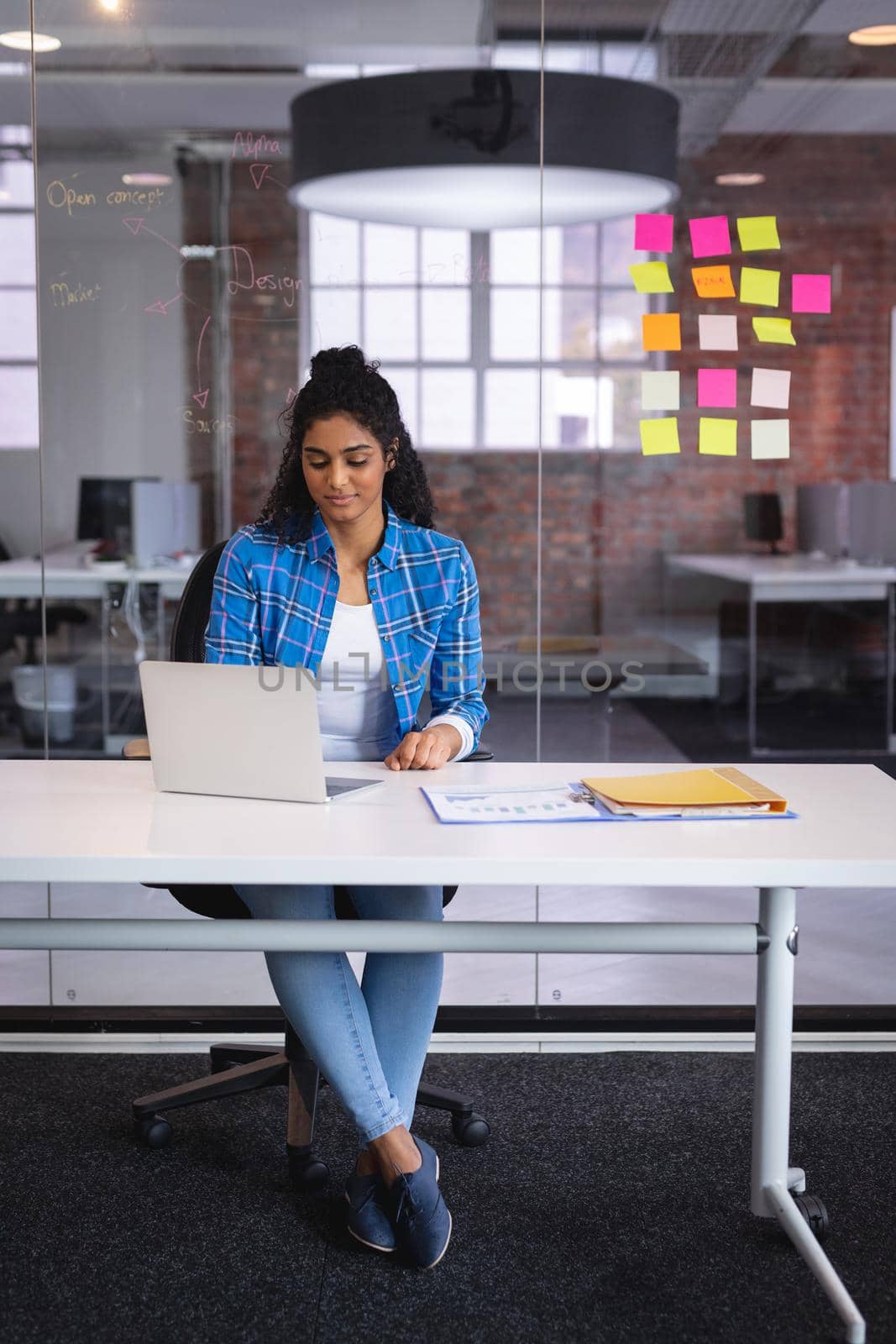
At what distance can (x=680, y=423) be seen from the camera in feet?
10.1

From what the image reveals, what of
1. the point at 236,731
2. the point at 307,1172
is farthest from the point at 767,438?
the point at 307,1172

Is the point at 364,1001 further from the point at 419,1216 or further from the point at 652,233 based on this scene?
the point at 652,233

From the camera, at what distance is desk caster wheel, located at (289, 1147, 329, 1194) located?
2.24 metres

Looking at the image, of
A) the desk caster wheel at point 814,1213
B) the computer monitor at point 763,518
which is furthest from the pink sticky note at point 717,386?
the desk caster wheel at point 814,1213

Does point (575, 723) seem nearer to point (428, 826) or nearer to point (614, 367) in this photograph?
point (614, 367)

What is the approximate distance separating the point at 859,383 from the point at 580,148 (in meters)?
0.83

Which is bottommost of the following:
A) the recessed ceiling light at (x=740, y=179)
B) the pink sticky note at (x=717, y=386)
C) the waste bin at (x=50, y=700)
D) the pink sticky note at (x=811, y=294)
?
the waste bin at (x=50, y=700)

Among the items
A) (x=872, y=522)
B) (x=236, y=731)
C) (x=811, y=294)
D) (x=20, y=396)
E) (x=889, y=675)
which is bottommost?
(x=889, y=675)

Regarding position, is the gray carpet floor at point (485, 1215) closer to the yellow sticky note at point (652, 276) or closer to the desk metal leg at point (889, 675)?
the desk metal leg at point (889, 675)

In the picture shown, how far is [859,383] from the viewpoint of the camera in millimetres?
3139

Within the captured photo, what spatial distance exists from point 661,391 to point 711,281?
0.26 m

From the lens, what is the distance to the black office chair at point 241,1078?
2240mm

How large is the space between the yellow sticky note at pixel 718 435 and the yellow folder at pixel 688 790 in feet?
4.00

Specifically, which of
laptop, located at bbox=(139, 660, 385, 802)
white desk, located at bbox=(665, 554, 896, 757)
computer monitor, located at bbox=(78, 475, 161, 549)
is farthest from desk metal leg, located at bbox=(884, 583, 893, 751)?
laptop, located at bbox=(139, 660, 385, 802)
